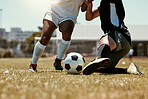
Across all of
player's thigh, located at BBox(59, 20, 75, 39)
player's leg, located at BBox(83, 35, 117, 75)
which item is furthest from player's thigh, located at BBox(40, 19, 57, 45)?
player's leg, located at BBox(83, 35, 117, 75)

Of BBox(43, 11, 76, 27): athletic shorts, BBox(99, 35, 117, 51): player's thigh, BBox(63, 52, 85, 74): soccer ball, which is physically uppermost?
BBox(43, 11, 76, 27): athletic shorts

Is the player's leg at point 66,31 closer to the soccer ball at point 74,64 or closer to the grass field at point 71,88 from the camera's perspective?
the soccer ball at point 74,64

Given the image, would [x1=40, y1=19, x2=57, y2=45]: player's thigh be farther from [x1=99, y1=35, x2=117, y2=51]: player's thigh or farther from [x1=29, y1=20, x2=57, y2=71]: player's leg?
[x1=99, y1=35, x2=117, y2=51]: player's thigh

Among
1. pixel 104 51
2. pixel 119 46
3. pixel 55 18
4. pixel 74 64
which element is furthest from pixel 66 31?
pixel 119 46

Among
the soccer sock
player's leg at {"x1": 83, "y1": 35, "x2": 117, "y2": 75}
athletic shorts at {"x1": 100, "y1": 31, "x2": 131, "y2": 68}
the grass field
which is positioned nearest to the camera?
the grass field

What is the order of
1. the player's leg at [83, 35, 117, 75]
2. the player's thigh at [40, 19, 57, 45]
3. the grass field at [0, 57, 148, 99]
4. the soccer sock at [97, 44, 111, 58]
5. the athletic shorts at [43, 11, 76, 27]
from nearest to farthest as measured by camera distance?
the grass field at [0, 57, 148, 99] → the player's leg at [83, 35, 117, 75] → the soccer sock at [97, 44, 111, 58] → the player's thigh at [40, 19, 57, 45] → the athletic shorts at [43, 11, 76, 27]

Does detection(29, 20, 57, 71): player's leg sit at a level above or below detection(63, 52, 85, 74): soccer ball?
above

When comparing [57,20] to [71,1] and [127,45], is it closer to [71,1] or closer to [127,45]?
[71,1]

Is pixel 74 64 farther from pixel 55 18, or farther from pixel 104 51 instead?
pixel 55 18

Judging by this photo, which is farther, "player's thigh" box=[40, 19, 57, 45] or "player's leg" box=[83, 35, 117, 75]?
"player's thigh" box=[40, 19, 57, 45]

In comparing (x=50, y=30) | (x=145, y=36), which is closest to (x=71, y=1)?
(x=50, y=30)

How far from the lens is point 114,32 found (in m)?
3.66

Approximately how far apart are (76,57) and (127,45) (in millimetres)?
1012

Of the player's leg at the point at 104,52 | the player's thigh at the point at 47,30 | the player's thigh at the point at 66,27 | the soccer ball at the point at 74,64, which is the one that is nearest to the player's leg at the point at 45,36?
the player's thigh at the point at 47,30
